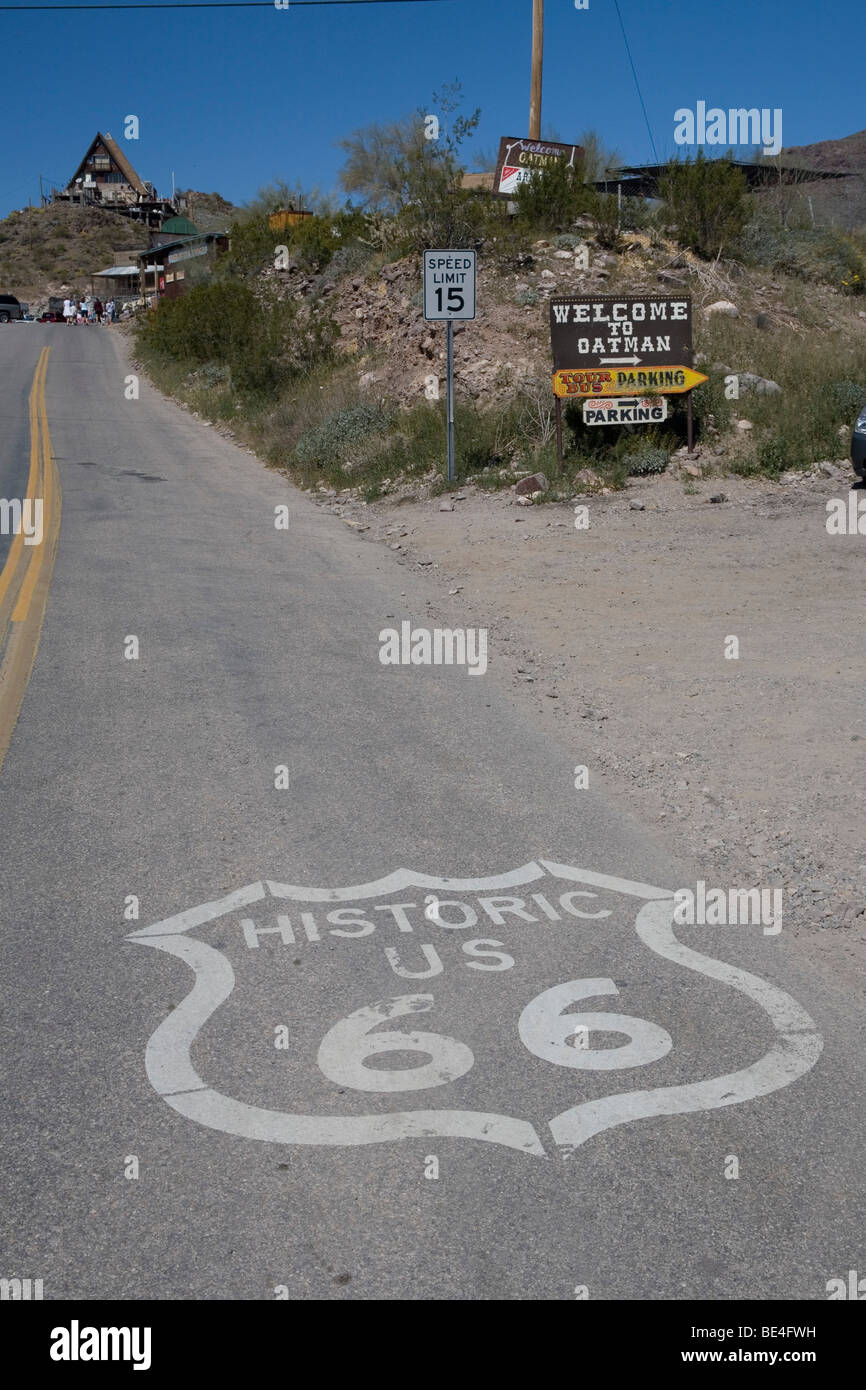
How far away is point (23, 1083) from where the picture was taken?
3689mm

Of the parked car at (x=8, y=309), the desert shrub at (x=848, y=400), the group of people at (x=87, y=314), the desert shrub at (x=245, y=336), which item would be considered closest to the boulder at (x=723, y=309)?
the desert shrub at (x=848, y=400)

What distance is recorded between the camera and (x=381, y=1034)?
3.98 meters

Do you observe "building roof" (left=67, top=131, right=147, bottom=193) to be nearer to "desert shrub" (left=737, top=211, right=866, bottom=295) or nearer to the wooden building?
the wooden building

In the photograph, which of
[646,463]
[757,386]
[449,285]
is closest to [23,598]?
[449,285]

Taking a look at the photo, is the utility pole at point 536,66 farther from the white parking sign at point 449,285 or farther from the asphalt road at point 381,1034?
the asphalt road at point 381,1034

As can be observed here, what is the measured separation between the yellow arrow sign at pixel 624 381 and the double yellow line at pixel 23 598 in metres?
6.91

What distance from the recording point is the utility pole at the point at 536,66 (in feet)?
82.7

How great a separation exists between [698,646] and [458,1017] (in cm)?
550

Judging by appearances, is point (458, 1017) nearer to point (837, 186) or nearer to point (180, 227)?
point (837, 186)

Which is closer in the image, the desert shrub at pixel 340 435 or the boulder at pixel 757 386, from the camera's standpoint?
the boulder at pixel 757 386

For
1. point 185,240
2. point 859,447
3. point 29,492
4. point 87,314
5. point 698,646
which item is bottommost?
point 698,646

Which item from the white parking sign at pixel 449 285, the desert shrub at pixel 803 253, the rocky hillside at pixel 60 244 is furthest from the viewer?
the rocky hillside at pixel 60 244

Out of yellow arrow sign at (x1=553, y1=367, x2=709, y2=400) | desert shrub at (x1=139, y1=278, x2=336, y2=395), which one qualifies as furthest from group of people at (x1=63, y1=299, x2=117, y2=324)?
yellow arrow sign at (x1=553, y1=367, x2=709, y2=400)

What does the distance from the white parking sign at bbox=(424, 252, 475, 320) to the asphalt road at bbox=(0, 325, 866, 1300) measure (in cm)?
885
